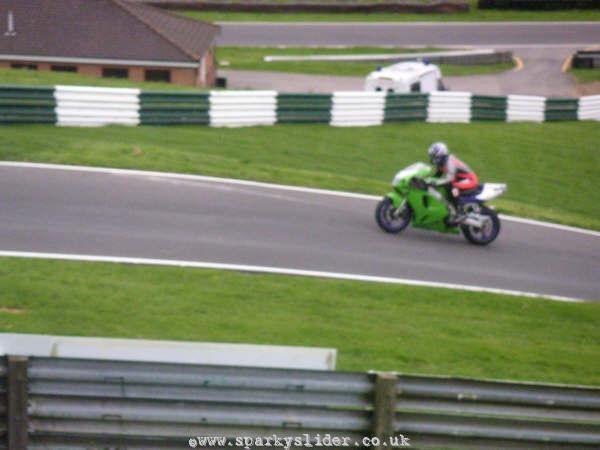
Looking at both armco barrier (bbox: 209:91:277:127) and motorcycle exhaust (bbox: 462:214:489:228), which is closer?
motorcycle exhaust (bbox: 462:214:489:228)

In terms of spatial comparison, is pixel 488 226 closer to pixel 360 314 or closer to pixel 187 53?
pixel 360 314

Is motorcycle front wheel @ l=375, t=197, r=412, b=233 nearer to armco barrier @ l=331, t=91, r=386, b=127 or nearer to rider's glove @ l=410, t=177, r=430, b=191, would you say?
rider's glove @ l=410, t=177, r=430, b=191

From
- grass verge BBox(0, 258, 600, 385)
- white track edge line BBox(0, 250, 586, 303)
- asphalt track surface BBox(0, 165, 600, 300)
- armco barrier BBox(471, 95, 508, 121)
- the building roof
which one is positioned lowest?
grass verge BBox(0, 258, 600, 385)

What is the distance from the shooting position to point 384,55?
41281 millimetres

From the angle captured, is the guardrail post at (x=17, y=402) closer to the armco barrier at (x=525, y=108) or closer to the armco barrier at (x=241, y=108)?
the armco barrier at (x=241, y=108)

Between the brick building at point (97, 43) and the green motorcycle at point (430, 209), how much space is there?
15.7 m

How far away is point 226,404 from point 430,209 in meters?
9.82

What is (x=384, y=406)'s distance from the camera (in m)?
7.51

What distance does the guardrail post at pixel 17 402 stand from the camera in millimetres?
7273

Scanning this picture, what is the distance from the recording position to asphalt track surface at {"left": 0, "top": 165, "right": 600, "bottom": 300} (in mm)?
15133

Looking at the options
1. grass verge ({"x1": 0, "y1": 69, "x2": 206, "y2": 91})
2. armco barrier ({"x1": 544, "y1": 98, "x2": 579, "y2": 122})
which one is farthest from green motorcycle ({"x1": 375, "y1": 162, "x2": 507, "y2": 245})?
armco barrier ({"x1": 544, "y1": 98, "x2": 579, "y2": 122})

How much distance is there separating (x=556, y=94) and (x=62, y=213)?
24296 mm

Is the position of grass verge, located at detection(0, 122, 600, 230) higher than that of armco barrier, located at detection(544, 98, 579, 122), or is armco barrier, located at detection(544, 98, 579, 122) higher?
armco barrier, located at detection(544, 98, 579, 122)

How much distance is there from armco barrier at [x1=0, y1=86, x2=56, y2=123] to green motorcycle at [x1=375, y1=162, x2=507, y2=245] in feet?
26.3
